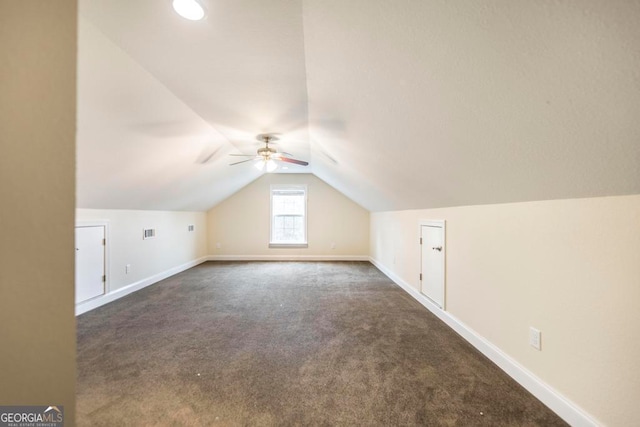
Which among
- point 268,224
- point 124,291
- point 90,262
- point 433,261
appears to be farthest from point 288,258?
point 433,261

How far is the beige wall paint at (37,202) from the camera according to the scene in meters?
0.53

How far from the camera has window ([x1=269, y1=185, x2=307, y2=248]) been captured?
21.1 feet

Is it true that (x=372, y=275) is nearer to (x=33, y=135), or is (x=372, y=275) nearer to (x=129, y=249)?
(x=129, y=249)

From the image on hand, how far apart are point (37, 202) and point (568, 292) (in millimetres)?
2275

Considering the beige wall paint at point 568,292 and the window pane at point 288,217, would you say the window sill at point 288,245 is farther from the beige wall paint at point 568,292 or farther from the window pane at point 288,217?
the beige wall paint at point 568,292

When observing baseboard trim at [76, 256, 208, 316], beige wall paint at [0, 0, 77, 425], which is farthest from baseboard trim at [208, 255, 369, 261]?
beige wall paint at [0, 0, 77, 425]

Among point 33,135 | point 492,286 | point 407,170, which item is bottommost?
point 492,286

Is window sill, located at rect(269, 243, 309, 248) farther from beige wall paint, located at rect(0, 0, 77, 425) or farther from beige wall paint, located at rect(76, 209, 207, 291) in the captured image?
beige wall paint, located at rect(0, 0, 77, 425)

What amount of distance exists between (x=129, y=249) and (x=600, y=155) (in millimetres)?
4921

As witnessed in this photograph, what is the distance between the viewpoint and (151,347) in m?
2.23

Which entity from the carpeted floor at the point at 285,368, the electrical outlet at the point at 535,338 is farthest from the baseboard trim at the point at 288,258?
the electrical outlet at the point at 535,338

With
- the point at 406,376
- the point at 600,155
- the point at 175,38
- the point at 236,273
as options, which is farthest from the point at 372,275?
the point at 175,38

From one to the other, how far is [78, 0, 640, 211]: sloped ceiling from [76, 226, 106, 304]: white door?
2.29ft

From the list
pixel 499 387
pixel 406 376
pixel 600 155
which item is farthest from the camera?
pixel 406 376
